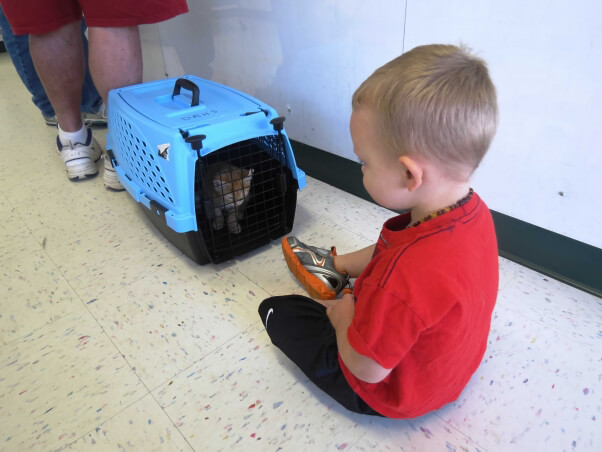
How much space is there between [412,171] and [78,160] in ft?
4.16

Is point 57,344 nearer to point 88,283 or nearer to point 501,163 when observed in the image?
point 88,283

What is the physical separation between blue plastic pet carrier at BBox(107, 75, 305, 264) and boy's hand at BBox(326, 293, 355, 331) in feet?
1.17

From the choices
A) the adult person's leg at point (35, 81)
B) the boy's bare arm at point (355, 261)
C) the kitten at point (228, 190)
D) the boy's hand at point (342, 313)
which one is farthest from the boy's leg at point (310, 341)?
the adult person's leg at point (35, 81)

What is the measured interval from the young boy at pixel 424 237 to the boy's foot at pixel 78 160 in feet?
3.82

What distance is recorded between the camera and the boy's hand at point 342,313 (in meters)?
0.65

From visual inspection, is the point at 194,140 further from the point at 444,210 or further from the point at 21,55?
the point at 21,55

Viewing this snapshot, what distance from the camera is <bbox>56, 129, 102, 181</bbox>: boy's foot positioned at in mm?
1382

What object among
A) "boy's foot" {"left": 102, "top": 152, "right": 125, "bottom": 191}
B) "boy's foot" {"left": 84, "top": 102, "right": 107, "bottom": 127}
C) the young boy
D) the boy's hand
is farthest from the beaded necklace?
"boy's foot" {"left": 84, "top": 102, "right": 107, "bottom": 127}

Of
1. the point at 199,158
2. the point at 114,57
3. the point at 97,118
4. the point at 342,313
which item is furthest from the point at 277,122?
the point at 97,118

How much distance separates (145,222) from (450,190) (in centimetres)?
91

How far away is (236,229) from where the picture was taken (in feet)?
3.34

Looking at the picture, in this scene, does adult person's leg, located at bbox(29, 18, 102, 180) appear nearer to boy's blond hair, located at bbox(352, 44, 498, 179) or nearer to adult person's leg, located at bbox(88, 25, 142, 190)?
adult person's leg, located at bbox(88, 25, 142, 190)

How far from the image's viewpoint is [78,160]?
4.55ft

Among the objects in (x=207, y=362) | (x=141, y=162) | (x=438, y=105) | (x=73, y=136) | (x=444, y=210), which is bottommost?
(x=207, y=362)
